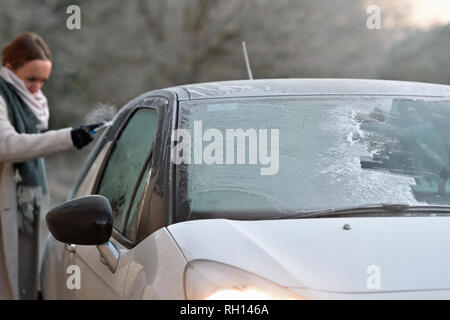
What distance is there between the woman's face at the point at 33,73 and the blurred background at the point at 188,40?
32.8 ft

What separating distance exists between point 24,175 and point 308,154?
2844 mm

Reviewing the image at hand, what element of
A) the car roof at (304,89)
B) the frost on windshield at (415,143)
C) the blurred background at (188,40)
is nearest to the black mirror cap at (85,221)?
the car roof at (304,89)

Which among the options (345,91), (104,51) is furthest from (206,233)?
(104,51)

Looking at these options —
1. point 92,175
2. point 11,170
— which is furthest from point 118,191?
point 11,170

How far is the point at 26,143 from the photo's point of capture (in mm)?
5094

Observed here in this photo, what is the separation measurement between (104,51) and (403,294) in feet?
47.3

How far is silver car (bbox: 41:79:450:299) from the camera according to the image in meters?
2.22

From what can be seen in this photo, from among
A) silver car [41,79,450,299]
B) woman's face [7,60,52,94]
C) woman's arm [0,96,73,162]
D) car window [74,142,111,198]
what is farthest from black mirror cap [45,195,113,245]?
woman's face [7,60,52,94]

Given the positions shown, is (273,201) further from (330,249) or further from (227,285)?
(227,285)

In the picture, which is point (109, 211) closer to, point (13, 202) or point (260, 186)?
point (260, 186)

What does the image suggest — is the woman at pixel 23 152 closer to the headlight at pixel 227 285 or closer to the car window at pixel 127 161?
the car window at pixel 127 161

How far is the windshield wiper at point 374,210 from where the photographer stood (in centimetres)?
267

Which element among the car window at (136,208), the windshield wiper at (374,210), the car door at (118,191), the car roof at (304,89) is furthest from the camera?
the car roof at (304,89)

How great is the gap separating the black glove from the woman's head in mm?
588
